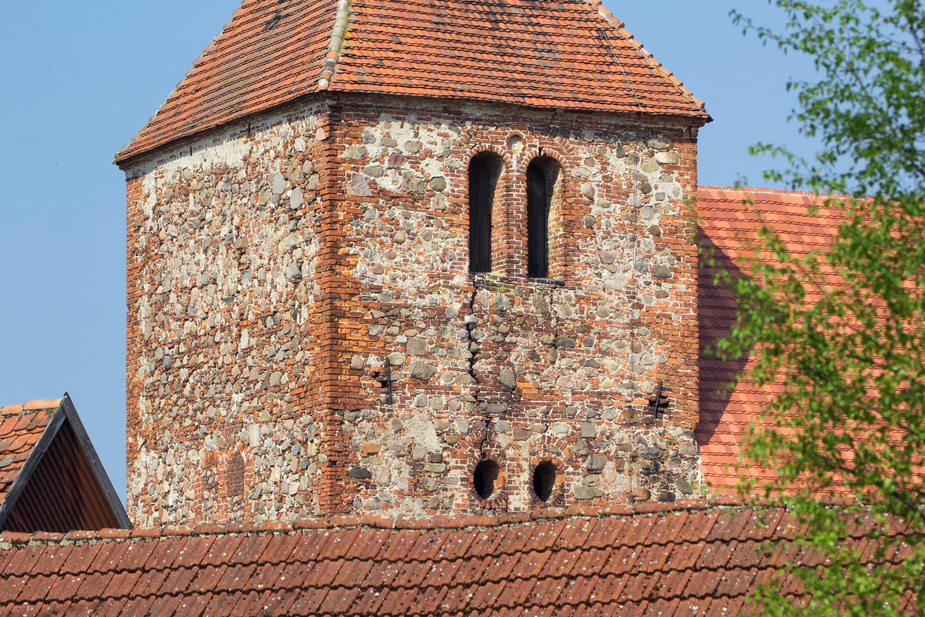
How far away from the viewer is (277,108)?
814 inches

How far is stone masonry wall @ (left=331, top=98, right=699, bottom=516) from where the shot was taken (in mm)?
19844

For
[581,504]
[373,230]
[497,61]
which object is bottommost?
[581,504]

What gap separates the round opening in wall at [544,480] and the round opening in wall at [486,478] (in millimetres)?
464

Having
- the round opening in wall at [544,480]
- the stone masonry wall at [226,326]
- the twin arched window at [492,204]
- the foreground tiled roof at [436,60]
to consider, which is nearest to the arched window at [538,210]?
the twin arched window at [492,204]

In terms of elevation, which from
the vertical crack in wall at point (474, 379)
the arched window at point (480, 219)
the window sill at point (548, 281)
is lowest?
the vertical crack in wall at point (474, 379)

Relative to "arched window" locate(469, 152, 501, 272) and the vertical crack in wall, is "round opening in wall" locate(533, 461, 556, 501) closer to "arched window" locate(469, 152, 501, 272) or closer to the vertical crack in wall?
the vertical crack in wall

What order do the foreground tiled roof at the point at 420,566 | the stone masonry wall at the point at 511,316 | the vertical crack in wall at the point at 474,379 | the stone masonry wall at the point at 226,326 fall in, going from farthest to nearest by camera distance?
1. the stone masonry wall at the point at 226,326
2. the vertical crack in wall at the point at 474,379
3. the stone masonry wall at the point at 511,316
4. the foreground tiled roof at the point at 420,566

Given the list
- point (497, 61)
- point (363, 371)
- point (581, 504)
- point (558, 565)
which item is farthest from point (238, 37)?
point (558, 565)

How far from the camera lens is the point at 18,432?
1762 centimetres

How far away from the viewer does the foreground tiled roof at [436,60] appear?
20.5 m

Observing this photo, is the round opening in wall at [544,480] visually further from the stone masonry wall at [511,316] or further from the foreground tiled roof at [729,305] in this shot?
the foreground tiled roof at [729,305]

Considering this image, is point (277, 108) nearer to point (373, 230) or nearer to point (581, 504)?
point (373, 230)

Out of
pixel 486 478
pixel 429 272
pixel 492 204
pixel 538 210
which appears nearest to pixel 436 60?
pixel 492 204

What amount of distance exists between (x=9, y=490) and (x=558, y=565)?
16.5 feet
